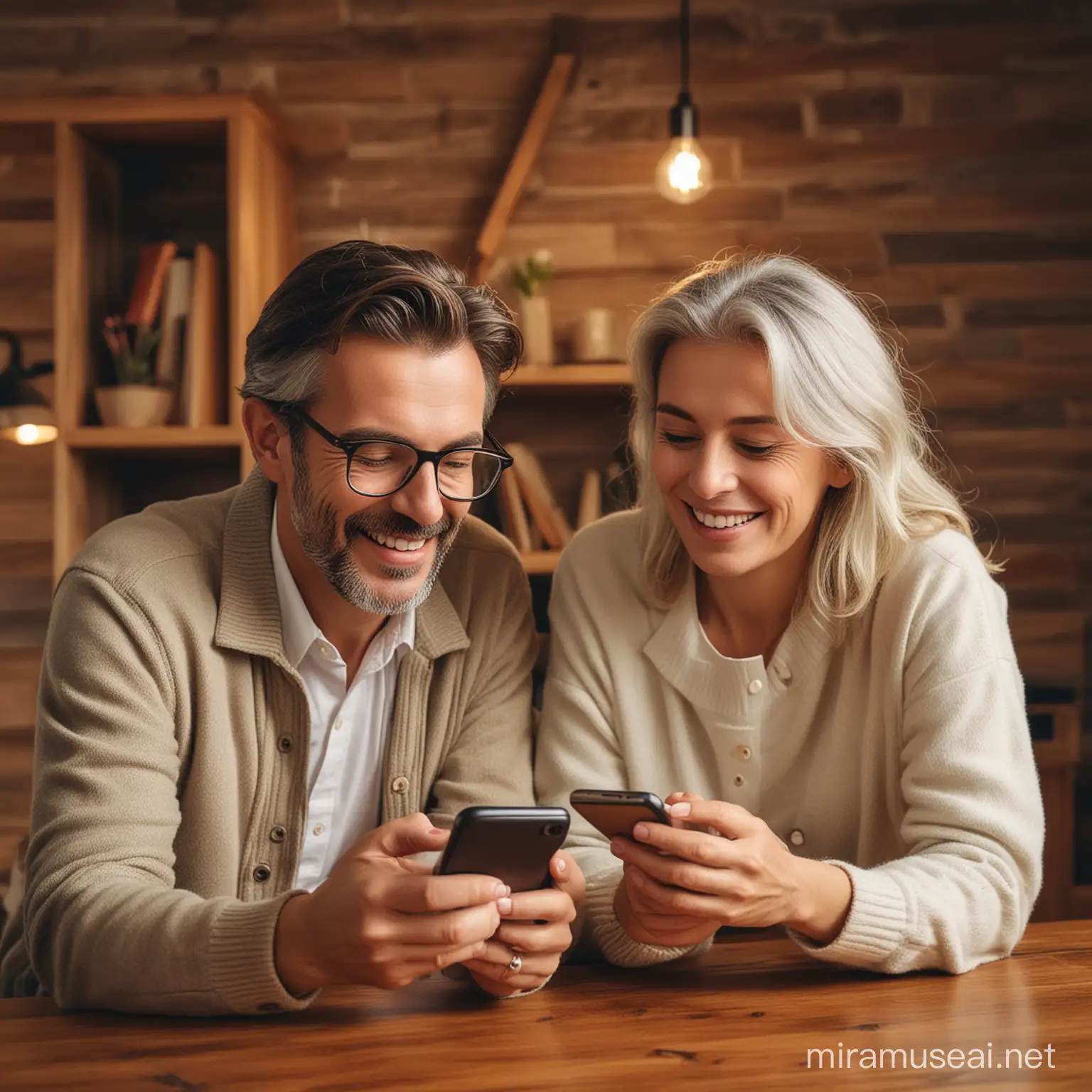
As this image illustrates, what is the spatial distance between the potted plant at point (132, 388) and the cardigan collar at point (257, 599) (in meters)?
1.38

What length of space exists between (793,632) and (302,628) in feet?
2.18

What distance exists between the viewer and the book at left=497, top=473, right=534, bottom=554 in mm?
3160

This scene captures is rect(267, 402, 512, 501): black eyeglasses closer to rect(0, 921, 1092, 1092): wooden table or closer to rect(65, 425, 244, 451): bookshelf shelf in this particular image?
rect(0, 921, 1092, 1092): wooden table

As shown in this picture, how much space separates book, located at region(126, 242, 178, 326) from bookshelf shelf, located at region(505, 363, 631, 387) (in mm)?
895

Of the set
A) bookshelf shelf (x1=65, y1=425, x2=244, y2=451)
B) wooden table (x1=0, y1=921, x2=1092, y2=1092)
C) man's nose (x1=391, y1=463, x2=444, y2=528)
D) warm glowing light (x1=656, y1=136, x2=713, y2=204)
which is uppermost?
warm glowing light (x1=656, y1=136, x2=713, y2=204)

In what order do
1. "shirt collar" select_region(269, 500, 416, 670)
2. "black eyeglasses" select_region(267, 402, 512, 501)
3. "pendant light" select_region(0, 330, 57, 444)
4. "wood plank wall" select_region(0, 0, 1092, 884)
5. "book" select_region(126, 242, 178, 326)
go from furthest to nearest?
"wood plank wall" select_region(0, 0, 1092, 884) < "book" select_region(126, 242, 178, 326) < "pendant light" select_region(0, 330, 57, 444) < "shirt collar" select_region(269, 500, 416, 670) < "black eyeglasses" select_region(267, 402, 512, 501)

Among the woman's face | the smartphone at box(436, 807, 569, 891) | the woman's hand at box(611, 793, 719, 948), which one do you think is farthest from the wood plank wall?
the smartphone at box(436, 807, 569, 891)

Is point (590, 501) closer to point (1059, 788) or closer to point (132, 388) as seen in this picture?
point (132, 388)

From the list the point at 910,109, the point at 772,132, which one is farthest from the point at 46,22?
the point at 910,109

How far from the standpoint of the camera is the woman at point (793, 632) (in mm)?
1519

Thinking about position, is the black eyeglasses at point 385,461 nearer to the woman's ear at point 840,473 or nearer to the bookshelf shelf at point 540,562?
the woman's ear at point 840,473

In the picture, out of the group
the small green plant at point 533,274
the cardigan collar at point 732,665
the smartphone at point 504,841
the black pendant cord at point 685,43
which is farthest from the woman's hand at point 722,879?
the black pendant cord at point 685,43

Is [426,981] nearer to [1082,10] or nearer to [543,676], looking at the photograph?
[543,676]

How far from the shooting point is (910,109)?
3.38 meters
